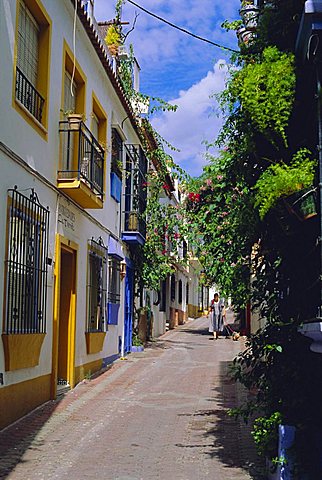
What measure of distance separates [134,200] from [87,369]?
257 inches

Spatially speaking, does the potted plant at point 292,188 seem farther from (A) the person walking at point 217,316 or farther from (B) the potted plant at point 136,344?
(A) the person walking at point 217,316

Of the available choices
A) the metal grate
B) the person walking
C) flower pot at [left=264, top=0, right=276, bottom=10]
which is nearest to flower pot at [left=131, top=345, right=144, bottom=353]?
the metal grate

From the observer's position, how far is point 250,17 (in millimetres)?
6859

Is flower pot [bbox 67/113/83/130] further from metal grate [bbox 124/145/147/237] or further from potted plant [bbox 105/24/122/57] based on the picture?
metal grate [bbox 124/145/147/237]

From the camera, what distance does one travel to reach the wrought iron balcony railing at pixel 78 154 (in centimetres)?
1109

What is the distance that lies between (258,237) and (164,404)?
536cm

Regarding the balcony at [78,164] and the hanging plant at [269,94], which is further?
the balcony at [78,164]

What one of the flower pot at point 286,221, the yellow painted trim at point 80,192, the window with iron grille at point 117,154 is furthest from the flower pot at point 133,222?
the flower pot at point 286,221

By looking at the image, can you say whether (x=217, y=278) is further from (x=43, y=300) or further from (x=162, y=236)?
(x=43, y=300)

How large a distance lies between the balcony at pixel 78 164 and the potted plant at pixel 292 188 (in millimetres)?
5776

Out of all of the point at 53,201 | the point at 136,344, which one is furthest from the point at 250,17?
the point at 136,344

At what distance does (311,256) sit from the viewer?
5.84 m

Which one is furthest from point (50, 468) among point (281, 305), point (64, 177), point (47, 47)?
point (47, 47)

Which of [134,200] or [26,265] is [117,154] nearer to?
[134,200]
